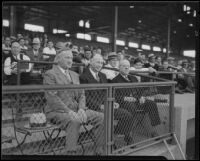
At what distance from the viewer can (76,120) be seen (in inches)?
124

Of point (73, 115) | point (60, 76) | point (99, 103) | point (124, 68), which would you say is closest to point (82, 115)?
point (73, 115)

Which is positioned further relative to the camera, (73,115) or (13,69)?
(13,69)

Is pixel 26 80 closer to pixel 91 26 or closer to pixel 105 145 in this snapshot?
pixel 105 145

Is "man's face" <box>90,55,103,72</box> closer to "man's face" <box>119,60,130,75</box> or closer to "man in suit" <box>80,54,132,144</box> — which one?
"man in suit" <box>80,54,132,144</box>

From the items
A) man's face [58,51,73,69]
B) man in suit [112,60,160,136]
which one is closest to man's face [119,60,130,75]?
man in suit [112,60,160,136]

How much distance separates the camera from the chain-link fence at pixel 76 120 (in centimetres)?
301

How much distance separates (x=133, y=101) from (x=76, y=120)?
2.96 ft

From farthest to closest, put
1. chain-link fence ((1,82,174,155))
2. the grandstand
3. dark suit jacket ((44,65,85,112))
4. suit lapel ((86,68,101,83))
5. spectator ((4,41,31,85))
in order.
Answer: spectator ((4,41,31,85)), suit lapel ((86,68,101,83)), dark suit jacket ((44,65,85,112)), chain-link fence ((1,82,174,155)), the grandstand

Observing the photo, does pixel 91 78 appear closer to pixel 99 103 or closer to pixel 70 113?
pixel 99 103

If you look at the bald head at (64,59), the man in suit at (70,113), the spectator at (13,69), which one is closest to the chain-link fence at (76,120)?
Result: the man in suit at (70,113)

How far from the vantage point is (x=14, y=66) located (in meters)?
4.97

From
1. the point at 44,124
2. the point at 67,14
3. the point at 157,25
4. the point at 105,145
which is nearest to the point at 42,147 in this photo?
the point at 44,124

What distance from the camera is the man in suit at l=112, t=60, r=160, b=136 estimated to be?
3465mm

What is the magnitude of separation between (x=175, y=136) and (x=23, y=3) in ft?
12.6
